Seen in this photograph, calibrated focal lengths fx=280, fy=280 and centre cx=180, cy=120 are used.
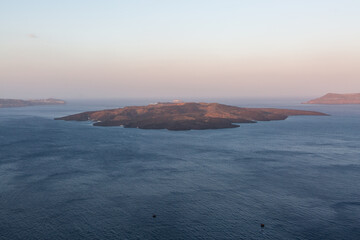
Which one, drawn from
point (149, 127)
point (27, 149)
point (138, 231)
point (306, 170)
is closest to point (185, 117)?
point (149, 127)

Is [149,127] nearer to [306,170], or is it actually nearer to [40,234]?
[306,170]

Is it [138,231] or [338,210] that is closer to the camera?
[138,231]

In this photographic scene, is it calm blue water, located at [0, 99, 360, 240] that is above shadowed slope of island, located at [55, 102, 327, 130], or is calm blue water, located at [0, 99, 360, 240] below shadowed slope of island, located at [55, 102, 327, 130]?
below

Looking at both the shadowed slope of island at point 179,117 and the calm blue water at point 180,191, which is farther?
the shadowed slope of island at point 179,117

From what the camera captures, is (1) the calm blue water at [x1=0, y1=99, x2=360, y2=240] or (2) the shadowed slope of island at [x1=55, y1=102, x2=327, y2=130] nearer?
(1) the calm blue water at [x1=0, y1=99, x2=360, y2=240]
